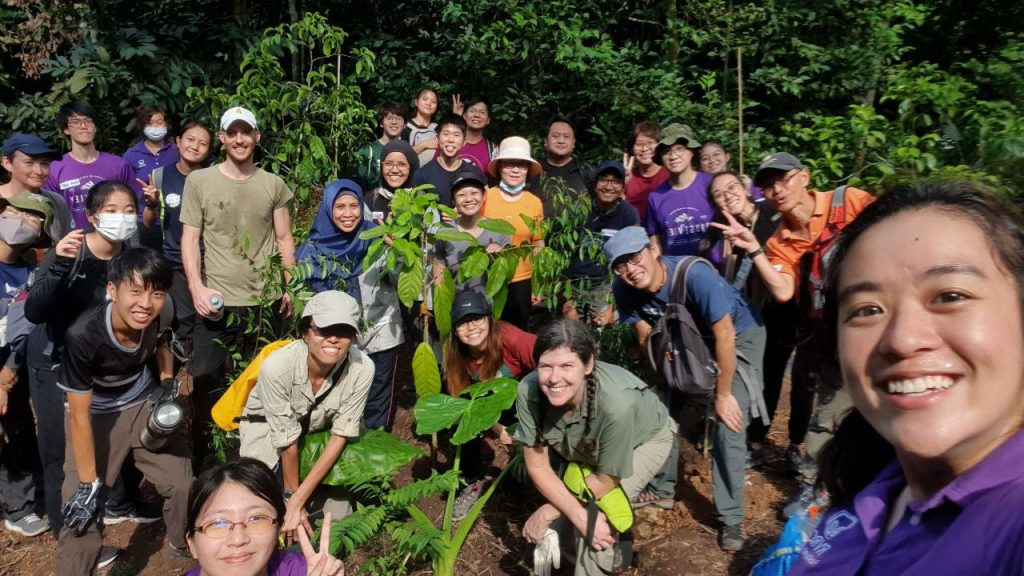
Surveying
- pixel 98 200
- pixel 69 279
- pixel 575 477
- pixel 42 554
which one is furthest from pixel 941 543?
pixel 42 554

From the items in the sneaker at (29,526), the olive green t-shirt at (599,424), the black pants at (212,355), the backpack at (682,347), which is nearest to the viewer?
the olive green t-shirt at (599,424)

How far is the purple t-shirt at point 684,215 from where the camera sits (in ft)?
14.6

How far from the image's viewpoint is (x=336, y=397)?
3.62 metres

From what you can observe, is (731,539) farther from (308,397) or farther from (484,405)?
(308,397)

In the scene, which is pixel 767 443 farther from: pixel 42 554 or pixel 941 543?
pixel 42 554

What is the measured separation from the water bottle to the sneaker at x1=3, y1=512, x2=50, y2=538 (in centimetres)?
154

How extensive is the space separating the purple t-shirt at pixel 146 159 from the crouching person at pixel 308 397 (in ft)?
9.98

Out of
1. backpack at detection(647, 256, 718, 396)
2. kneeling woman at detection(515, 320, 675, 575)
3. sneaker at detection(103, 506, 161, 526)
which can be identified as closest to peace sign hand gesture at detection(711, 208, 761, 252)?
backpack at detection(647, 256, 718, 396)

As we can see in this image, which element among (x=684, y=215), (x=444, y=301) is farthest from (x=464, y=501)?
(x=684, y=215)

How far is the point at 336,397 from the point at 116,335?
1.05m

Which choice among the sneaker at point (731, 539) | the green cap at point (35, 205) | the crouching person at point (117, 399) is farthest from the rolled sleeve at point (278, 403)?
the sneaker at point (731, 539)

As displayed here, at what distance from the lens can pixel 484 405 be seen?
3.55m

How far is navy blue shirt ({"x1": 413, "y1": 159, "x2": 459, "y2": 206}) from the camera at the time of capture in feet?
17.0

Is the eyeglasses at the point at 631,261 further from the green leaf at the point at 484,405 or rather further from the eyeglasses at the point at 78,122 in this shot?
the eyeglasses at the point at 78,122
